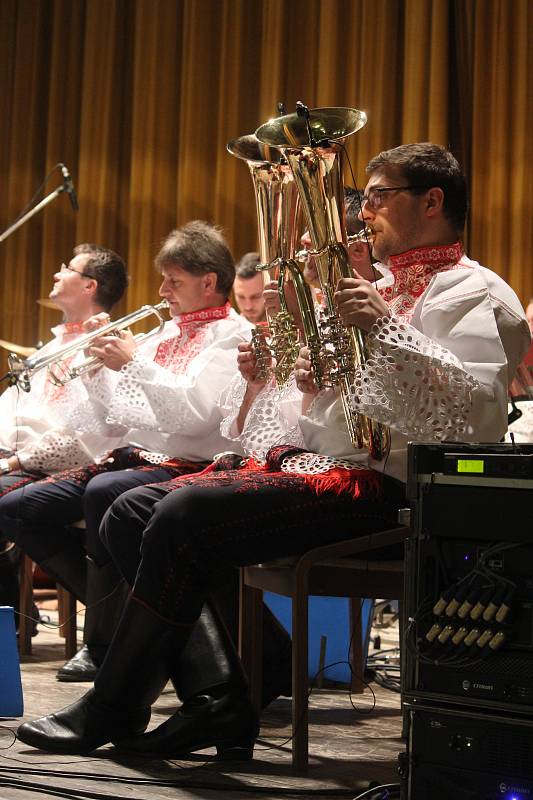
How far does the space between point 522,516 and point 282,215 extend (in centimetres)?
103

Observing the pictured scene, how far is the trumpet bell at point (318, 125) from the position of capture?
2.09m

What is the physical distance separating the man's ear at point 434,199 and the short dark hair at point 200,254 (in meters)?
1.06

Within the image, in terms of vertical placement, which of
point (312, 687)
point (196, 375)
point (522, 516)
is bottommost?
point (312, 687)

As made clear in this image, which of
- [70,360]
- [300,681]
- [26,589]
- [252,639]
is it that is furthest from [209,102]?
[300,681]

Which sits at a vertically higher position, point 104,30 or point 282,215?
point 104,30

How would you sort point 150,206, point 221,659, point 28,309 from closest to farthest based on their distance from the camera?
1. point 221,659
2. point 150,206
3. point 28,309

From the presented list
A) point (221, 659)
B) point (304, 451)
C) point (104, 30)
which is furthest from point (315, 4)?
point (221, 659)

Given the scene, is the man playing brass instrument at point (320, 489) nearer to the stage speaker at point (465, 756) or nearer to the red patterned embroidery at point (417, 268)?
the red patterned embroidery at point (417, 268)

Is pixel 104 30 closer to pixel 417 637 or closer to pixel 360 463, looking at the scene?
pixel 360 463

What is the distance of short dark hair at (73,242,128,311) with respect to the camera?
377 centimetres

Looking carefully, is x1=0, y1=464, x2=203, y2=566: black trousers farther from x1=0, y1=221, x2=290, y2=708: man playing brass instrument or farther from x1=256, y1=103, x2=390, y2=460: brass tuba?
x1=256, y1=103, x2=390, y2=460: brass tuba

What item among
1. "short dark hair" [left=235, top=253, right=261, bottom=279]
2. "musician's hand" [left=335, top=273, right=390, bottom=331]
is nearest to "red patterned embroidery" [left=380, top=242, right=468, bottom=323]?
"musician's hand" [left=335, top=273, right=390, bottom=331]

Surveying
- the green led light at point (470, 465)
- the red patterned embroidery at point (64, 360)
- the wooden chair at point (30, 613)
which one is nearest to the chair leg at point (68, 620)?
the wooden chair at point (30, 613)

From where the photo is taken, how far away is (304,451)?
7.32ft
